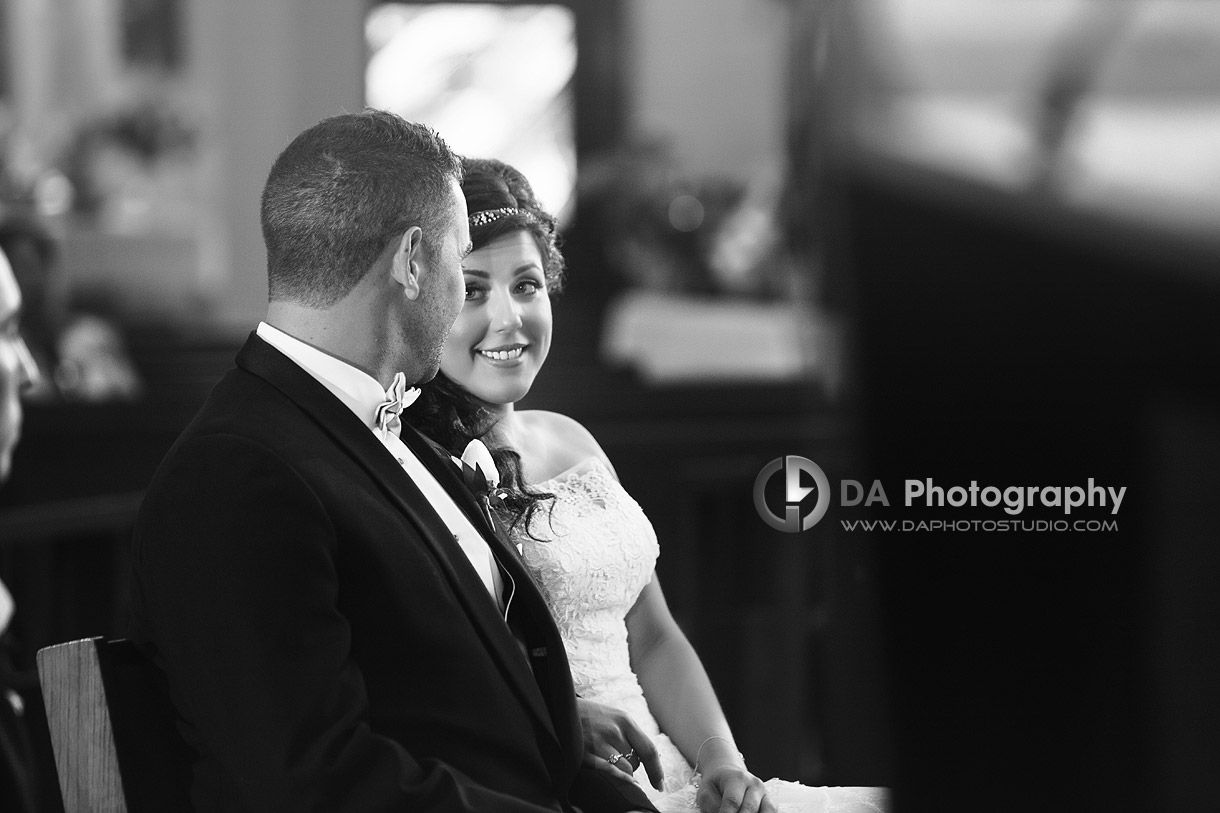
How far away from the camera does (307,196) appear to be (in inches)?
61.6

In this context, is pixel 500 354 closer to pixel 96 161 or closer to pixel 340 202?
pixel 340 202

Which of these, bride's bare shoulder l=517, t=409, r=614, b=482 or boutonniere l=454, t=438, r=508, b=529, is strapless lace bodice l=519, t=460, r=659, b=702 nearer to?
bride's bare shoulder l=517, t=409, r=614, b=482

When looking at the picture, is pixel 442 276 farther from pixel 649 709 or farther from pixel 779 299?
pixel 779 299

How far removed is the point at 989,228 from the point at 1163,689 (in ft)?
1.38

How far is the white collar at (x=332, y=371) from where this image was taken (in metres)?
1.60

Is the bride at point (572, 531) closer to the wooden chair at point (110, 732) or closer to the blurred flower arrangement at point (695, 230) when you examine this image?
the wooden chair at point (110, 732)

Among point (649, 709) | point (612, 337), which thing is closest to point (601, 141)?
point (612, 337)

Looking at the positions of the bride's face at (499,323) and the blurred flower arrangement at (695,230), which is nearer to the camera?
the bride's face at (499,323)

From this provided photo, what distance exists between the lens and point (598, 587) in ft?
6.92

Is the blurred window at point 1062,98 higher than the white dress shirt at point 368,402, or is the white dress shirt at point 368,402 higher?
the blurred window at point 1062,98

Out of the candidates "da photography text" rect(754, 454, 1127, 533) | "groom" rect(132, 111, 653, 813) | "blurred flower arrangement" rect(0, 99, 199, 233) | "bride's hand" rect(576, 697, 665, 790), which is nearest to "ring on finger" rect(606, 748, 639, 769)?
"bride's hand" rect(576, 697, 665, 790)

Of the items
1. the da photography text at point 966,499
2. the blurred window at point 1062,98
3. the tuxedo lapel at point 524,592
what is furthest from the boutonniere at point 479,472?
the blurred window at point 1062,98

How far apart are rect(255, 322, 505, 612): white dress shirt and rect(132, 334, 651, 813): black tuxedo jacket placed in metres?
0.02

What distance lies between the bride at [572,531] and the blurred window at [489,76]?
9.40 m
